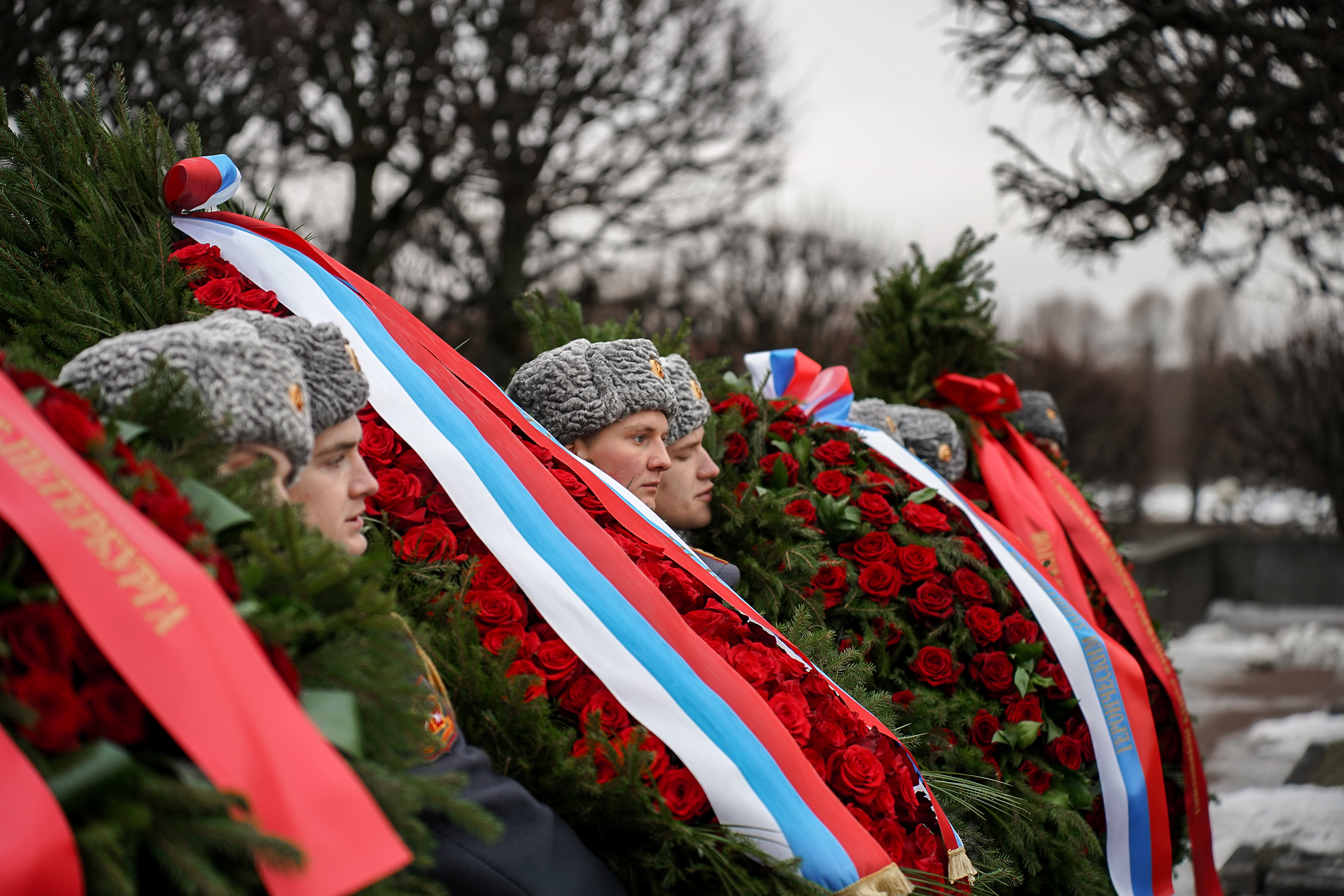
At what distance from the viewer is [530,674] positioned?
1811 millimetres

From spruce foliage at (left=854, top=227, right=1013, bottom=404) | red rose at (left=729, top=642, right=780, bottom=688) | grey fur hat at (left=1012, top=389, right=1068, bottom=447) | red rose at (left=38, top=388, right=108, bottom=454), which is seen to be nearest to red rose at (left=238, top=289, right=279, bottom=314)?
red rose at (left=38, top=388, right=108, bottom=454)

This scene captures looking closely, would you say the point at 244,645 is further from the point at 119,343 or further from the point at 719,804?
the point at 719,804

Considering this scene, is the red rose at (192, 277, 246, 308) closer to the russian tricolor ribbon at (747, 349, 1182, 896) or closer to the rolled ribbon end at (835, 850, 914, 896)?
the rolled ribbon end at (835, 850, 914, 896)

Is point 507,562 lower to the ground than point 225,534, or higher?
lower

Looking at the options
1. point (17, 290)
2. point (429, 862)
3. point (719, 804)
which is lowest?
point (719, 804)

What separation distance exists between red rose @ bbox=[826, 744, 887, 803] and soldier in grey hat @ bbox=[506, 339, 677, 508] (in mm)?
951

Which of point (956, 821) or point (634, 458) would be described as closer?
point (956, 821)

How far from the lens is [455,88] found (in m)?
10.6

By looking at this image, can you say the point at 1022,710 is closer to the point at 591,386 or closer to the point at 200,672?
the point at 591,386

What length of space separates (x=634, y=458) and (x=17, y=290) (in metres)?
1.43

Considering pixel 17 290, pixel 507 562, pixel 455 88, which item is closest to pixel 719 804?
pixel 507 562

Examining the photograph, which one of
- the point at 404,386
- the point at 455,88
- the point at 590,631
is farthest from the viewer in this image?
the point at 455,88

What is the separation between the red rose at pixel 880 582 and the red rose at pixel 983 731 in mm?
412

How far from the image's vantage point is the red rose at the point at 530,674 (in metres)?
1.83
